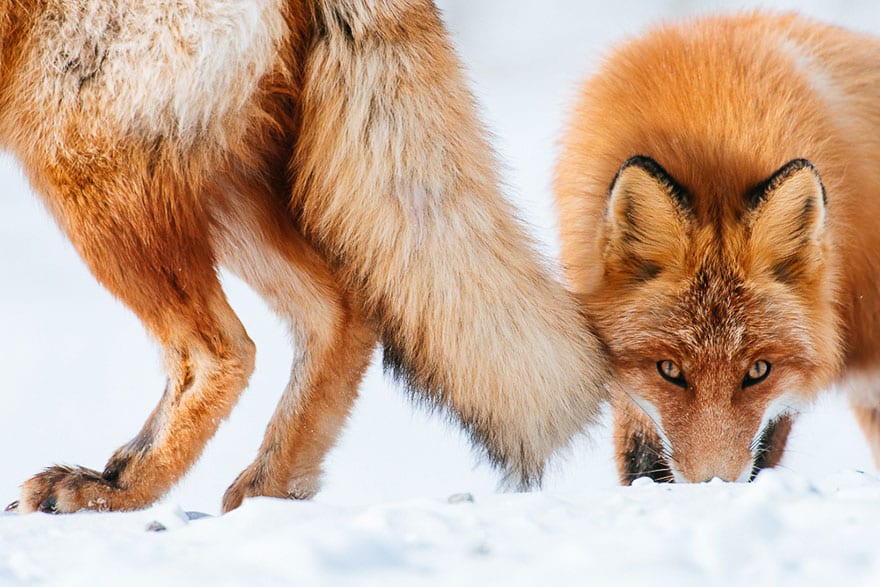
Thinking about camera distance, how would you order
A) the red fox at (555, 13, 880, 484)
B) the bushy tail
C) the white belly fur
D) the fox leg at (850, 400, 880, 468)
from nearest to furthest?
the white belly fur → the bushy tail → the red fox at (555, 13, 880, 484) → the fox leg at (850, 400, 880, 468)

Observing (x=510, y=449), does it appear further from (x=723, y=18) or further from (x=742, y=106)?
(x=723, y=18)

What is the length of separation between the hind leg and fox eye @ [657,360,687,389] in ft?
2.84

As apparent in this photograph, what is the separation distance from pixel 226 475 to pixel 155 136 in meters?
2.46

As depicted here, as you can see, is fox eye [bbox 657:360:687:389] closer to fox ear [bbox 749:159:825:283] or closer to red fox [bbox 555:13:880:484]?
red fox [bbox 555:13:880:484]

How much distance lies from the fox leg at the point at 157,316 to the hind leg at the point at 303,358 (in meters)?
0.27

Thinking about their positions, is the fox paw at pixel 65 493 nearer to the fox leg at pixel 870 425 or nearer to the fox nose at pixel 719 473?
the fox nose at pixel 719 473

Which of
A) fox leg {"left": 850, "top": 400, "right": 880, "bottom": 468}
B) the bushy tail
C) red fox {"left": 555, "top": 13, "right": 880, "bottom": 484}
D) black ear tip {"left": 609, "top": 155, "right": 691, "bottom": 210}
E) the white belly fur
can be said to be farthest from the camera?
fox leg {"left": 850, "top": 400, "right": 880, "bottom": 468}

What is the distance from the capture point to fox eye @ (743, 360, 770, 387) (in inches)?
113

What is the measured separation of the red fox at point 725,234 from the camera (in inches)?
110

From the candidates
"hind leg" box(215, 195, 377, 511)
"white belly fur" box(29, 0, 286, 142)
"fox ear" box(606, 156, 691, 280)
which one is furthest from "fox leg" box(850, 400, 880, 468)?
"white belly fur" box(29, 0, 286, 142)

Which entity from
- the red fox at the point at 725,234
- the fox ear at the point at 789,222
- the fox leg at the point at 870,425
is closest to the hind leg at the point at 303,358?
the red fox at the point at 725,234

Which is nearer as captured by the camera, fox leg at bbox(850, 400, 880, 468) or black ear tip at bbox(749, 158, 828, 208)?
black ear tip at bbox(749, 158, 828, 208)

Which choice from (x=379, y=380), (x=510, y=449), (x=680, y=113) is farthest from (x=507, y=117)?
(x=510, y=449)

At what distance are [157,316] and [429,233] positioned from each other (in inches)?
29.5
